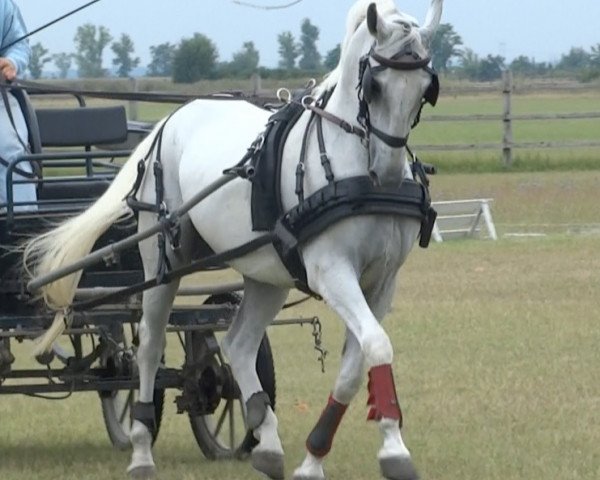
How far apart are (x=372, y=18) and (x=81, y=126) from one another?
3.03 m

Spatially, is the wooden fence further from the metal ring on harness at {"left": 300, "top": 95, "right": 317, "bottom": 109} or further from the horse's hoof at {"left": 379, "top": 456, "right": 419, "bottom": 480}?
the horse's hoof at {"left": 379, "top": 456, "right": 419, "bottom": 480}

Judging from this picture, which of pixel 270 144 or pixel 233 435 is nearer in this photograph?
pixel 270 144

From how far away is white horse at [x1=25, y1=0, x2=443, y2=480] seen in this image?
6094mm

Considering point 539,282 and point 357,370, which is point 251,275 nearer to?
point 357,370

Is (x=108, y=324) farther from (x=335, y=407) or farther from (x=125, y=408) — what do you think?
(x=335, y=407)

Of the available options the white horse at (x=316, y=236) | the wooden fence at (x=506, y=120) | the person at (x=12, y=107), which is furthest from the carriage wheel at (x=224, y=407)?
the wooden fence at (x=506, y=120)

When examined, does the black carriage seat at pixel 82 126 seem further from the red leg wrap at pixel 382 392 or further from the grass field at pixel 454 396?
the red leg wrap at pixel 382 392

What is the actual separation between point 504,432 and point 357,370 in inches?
66.3

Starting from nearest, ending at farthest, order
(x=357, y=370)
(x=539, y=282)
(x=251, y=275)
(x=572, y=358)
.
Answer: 1. (x=357, y=370)
2. (x=251, y=275)
3. (x=572, y=358)
4. (x=539, y=282)

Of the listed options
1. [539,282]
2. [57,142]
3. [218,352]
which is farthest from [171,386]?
[539,282]

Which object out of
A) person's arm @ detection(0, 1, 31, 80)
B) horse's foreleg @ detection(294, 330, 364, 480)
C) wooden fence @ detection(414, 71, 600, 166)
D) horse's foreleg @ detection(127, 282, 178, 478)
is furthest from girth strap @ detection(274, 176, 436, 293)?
wooden fence @ detection(414, 71, 600, 166)

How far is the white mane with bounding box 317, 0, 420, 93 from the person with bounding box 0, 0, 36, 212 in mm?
1857

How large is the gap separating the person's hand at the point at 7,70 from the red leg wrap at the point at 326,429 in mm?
2371

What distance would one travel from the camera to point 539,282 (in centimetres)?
1480
